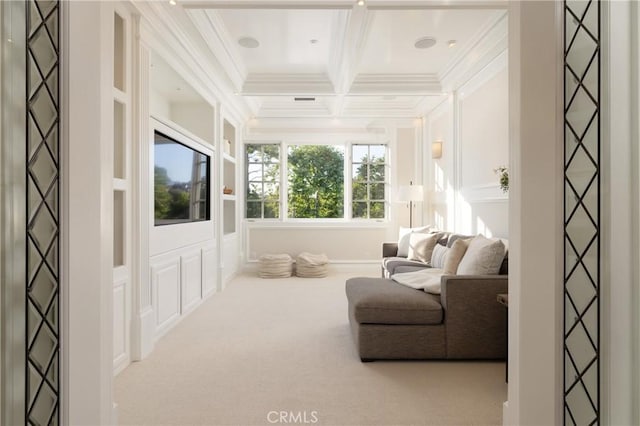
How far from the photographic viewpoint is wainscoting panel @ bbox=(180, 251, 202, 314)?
336cm

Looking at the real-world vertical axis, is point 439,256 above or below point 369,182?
below

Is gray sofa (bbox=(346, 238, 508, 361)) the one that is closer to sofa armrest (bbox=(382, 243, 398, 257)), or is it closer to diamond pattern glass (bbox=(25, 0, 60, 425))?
diamond pattern glass (bbox=(25, 0, 60, 425))

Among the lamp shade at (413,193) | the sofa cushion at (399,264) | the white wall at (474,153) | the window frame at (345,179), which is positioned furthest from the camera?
the window frame at (345,179)

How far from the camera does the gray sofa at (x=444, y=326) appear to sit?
7.86ft

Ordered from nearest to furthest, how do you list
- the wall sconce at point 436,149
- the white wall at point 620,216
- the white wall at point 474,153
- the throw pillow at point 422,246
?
the white wall at point 620,216 < the white wall at point 474,153 < the throw pillow at point 422,246 < the wall sconce at point 436,149

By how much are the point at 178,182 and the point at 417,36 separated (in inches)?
107

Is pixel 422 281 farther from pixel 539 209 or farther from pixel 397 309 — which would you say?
pixel 539 209

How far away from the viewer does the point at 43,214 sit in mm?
985

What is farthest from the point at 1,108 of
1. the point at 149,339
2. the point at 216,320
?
the point at 216,320

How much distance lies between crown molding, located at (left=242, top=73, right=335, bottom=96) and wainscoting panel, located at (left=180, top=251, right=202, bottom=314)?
231cm

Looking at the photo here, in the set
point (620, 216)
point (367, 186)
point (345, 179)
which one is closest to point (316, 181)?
point (345, 179)

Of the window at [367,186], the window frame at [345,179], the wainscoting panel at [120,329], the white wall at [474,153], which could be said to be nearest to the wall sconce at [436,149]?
the white wall at [474,153]

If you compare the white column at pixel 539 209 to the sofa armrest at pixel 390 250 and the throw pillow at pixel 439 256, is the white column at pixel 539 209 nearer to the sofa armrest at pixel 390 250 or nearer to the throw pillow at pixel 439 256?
the throw pillow at pixel 439 256

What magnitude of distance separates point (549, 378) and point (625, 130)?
762 mm
